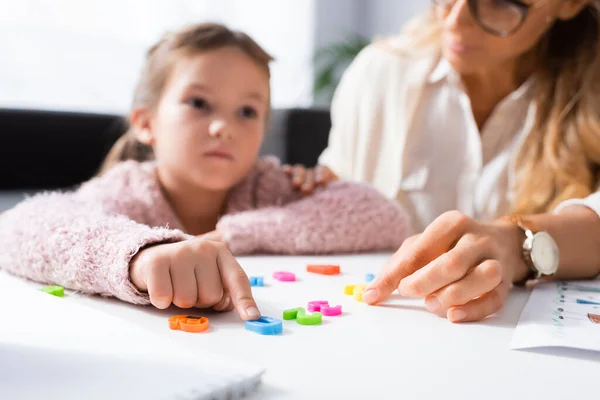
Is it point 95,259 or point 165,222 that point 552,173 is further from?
point 95,259

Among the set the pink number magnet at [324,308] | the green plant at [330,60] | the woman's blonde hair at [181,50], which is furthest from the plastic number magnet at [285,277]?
the green plant at [330,60]

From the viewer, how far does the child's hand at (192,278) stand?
59 cm

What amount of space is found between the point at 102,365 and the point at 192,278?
190 millimetres

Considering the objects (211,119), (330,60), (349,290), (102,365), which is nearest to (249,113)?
(211,119)

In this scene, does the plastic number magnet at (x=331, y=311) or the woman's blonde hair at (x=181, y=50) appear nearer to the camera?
the plastic number magnet at (x=331, y=311)

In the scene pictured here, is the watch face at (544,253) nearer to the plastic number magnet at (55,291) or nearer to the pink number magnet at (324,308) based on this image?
the pink number magnet at (324,308)

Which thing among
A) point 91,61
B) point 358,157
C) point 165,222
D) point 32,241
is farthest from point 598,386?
point 91,61

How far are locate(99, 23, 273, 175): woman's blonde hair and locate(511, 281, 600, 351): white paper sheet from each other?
705 millimetres

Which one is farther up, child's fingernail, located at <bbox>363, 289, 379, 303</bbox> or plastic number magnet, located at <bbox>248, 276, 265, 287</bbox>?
child's fingernail, located at <bbox>363, 289, 379, 303</bbox>

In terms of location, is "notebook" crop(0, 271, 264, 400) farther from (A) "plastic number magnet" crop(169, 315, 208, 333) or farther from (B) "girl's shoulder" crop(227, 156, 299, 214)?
(B) "girl's shoulder" crop(227, 156, 299, 214)

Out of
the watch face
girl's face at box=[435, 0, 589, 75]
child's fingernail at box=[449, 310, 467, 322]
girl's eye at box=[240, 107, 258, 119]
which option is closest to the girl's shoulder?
girl's eye at box=[240, 107, 258, 119]

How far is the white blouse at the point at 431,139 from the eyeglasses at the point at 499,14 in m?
0.22

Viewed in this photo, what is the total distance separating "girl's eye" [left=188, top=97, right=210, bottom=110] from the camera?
1140 mm

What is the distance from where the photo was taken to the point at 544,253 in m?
0.80
